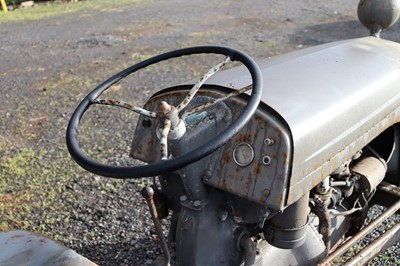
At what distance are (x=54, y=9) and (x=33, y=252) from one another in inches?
401

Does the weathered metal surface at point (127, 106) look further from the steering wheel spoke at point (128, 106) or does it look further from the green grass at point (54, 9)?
the green grass at point (54, 9)

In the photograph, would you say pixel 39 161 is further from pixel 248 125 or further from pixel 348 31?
pixel 348 31

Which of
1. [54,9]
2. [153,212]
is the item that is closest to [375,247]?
[153,212]

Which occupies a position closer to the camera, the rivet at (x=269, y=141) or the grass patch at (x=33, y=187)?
the rivet at (x=269, y=141)

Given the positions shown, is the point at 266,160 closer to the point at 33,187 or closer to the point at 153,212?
the point at 153,212

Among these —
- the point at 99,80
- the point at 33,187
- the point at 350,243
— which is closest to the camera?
the point at 350,243

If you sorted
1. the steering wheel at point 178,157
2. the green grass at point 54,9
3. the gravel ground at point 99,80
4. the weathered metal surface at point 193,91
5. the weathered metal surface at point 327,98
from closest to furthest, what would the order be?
the steering wheel at point 178,157
the weathered metal surface at point 193,91
the weathered metal surface at point 327,98
the gravel ground at point 99,80
the green grass at point 54,9

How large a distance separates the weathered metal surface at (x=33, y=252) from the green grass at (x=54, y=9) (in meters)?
9.03

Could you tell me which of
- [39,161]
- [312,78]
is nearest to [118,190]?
[39,161]

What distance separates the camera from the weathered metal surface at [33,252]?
165cm

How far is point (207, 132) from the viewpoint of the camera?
1.78m

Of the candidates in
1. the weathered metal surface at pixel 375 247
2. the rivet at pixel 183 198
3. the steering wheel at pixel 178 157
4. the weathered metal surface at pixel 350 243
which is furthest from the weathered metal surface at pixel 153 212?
the weathered metal surface at pixel 375 247

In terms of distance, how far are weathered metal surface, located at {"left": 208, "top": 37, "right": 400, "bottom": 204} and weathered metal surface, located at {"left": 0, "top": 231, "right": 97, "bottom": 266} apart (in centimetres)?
79

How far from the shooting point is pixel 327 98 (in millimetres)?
1967
